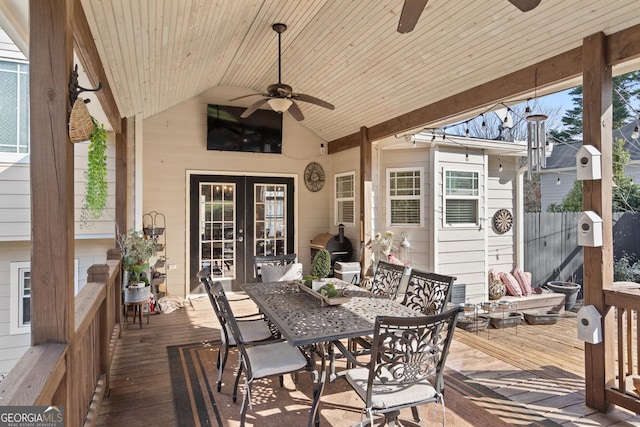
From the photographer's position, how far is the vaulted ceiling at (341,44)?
9.41ft

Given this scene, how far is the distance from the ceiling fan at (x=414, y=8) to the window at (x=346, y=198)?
438cm

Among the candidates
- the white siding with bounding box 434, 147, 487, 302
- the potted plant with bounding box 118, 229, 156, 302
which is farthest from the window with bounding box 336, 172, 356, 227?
the potted plant with bounding box 118, 229, 156, 302

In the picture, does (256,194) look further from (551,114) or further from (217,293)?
(551,114)

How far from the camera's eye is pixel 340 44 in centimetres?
448

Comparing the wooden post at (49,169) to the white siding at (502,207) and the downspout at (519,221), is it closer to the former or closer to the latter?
the white siding at (502,207)

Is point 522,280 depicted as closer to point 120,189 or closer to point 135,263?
point 135,263

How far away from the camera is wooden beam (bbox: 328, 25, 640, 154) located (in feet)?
8.98

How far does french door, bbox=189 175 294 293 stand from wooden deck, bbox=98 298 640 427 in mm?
1532

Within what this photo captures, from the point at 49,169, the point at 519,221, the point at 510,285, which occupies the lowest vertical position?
the point at 510,285

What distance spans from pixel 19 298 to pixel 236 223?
3238 millimetres

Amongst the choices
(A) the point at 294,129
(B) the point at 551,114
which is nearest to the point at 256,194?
(A) the point at 294,129

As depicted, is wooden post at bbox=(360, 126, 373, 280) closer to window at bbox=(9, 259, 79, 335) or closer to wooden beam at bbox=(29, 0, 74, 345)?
window at bbox=(9, 259, 79, 335)

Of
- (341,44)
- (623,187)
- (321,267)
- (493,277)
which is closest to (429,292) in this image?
(321,267)

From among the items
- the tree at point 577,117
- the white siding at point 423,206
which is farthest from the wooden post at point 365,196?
the tree at point 577,117
